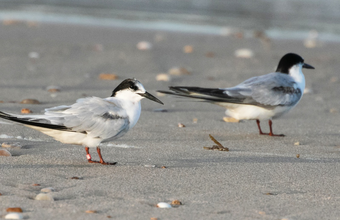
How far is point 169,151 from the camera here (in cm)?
439

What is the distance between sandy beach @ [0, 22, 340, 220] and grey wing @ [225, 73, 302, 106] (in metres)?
0.34

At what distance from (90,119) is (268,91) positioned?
2.39 m

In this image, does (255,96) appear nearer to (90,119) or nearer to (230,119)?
(230,119)

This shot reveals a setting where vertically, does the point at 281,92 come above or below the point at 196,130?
above

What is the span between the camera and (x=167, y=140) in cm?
479

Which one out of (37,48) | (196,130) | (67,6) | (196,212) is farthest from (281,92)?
(67,6)

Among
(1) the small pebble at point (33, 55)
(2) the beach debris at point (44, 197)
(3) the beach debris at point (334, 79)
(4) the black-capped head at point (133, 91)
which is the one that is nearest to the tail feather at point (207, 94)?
(4) the black-capped head at point (133, 91)

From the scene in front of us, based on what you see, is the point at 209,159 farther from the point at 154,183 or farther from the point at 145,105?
the point at 145,105

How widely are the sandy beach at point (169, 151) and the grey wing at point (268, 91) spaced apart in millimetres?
337

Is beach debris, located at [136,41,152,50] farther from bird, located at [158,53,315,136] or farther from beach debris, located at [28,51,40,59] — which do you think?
bird, located at [158,53,315,136]

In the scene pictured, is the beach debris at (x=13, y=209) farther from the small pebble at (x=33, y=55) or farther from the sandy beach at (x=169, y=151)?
the small pebble at (x=33, y=55)

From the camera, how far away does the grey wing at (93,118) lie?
3.71m

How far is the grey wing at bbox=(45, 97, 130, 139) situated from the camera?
12.2 feet

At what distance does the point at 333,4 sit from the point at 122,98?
1398 centimetres
